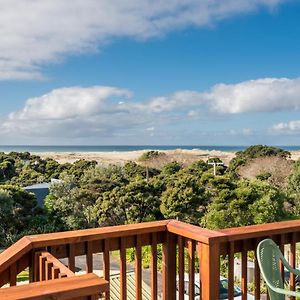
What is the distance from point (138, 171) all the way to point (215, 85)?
105ft

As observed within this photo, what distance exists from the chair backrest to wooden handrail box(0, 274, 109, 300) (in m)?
0.99

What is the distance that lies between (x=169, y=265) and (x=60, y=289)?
125 centimetres

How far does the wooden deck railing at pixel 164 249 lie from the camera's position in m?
1.96

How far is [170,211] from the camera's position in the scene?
1636 centimetres

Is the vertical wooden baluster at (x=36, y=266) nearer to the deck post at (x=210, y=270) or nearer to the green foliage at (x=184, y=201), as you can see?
the deck post at (x=210, y=270)

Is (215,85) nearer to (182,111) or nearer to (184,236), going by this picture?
(182,111)

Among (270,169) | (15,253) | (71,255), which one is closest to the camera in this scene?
(15,253)

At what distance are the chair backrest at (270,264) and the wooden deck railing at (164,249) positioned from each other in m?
0.21

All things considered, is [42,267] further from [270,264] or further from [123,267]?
[270,264]

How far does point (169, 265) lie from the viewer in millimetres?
2445

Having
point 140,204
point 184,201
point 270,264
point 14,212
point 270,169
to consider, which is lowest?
point 14,212

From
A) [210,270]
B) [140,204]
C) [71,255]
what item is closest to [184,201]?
[140,204]

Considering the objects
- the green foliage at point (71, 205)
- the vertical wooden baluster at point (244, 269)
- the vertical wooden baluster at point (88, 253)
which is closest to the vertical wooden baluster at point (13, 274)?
the vertical wooden baluster at point (88, 253)

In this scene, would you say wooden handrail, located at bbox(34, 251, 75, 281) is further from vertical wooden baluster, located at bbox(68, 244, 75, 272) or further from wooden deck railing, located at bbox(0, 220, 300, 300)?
vertical wooden baluster, located at bbox(68, 244, 75, 272)
